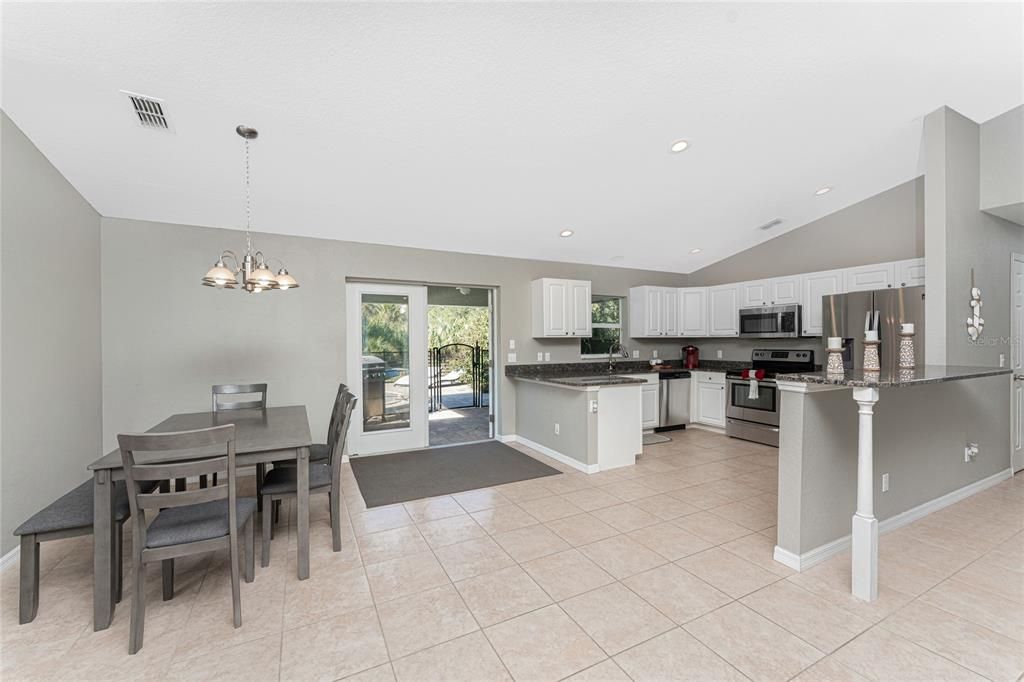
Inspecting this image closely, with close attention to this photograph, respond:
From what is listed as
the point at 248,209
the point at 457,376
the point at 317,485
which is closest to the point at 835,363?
the point at 317,485

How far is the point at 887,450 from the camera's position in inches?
114

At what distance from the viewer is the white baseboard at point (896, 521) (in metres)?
2.51

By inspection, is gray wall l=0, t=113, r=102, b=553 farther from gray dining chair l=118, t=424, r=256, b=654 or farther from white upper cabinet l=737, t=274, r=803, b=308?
white upper cabinet l=737, t=274, r=803, b=308

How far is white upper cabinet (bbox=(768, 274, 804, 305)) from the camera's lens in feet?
17.5

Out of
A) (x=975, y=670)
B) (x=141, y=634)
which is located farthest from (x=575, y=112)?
(x=141, y=634)

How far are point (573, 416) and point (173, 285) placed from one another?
4.10m

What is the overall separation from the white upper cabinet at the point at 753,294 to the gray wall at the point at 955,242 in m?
2.07

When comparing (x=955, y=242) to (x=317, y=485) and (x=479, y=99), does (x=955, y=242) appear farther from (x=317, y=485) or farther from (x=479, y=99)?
(x=317, y=485)

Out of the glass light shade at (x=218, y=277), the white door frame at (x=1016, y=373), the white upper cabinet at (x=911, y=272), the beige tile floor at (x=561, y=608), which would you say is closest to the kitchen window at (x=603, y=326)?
the white upper cabinet at (x=911, y=272)

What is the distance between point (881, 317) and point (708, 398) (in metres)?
2.31

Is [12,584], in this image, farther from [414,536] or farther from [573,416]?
[573,416]

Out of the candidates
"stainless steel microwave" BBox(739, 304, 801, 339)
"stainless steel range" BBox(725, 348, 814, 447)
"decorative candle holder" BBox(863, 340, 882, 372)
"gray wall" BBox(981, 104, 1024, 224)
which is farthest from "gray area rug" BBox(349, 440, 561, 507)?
"gray wall" BBox(981, 104, 1024, 224)

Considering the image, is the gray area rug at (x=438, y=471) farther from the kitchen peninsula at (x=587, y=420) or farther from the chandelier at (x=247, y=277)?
the chandelier at (x=247, y=277)

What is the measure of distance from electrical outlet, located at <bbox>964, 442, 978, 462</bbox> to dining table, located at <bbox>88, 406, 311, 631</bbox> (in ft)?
16.5
